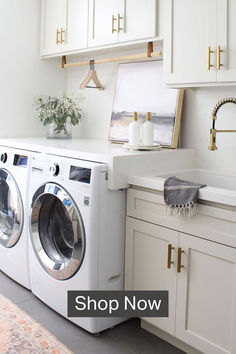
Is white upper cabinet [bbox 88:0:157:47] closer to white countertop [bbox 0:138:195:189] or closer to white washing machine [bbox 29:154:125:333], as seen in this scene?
white countertop [bbox 0:138:195:189]

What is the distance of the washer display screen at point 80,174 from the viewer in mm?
2221

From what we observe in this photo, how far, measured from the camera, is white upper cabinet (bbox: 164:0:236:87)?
2.05 m

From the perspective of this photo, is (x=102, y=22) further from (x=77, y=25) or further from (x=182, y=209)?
(x=182, y=209)

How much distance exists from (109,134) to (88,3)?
3.16 ft

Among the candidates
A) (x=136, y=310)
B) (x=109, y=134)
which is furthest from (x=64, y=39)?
(x=136, y=310)

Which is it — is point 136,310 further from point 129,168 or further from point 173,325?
point 129,168

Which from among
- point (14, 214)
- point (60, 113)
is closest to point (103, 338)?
point (14, 214)

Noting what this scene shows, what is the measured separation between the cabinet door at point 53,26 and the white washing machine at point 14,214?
0.97 m

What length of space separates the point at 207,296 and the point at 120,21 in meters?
1.83

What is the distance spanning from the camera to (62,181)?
2.38 m

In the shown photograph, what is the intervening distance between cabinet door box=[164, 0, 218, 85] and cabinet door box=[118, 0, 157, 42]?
0.72 ft

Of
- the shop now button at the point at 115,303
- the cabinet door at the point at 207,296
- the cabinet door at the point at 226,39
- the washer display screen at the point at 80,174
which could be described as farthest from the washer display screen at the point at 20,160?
the cabinet door at the point at 226,39

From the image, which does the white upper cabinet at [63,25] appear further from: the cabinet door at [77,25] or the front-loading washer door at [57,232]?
the front-loading washer door at [57,232]

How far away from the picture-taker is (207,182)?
2.51m
